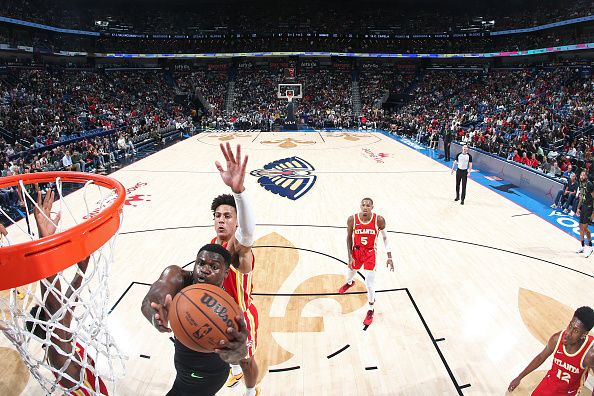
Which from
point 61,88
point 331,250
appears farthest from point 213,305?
point 61,88

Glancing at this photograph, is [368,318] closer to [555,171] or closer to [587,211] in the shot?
[587,211]

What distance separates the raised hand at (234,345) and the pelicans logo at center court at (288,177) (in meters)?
8.84

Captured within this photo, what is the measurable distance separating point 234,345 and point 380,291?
4.32 m

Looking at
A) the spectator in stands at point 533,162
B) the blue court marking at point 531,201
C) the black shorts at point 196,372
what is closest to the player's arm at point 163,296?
the black shorts at point 196,372

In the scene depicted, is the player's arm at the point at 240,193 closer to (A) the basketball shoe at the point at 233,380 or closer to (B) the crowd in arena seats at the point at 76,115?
(A) the basketball shoe at the point at 233,380

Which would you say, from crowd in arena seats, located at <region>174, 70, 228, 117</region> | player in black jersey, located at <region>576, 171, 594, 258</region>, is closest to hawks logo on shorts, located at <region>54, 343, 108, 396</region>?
player in black jersey, located at <region>576, 171, 594, 258</region>

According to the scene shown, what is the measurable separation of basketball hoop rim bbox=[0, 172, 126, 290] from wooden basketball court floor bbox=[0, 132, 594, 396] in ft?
7.45

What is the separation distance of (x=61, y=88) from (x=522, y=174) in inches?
1116

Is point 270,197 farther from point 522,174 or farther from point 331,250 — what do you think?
point 522,174

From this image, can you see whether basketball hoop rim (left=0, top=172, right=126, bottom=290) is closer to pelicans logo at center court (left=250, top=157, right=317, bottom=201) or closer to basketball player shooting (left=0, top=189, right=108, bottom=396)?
basketball player shooting (left=0, top=189, right=108, bottom=396)

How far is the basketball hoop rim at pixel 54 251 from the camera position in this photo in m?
2.17

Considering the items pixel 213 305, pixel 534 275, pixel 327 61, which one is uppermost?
pixel 327 61

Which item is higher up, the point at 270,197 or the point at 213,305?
the point at 213,305

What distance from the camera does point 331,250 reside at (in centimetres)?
759
